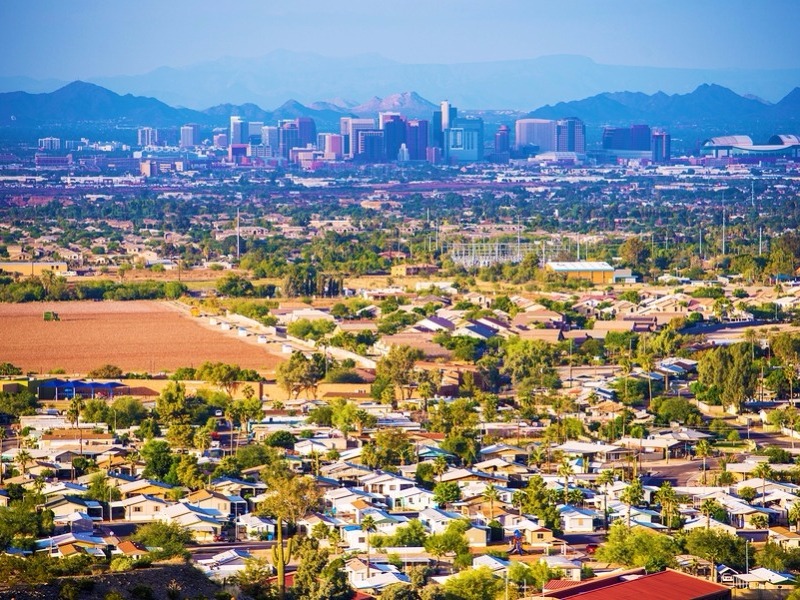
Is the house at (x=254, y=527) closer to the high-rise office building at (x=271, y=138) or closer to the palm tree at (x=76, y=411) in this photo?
the palm tree at (x=76, y=411)

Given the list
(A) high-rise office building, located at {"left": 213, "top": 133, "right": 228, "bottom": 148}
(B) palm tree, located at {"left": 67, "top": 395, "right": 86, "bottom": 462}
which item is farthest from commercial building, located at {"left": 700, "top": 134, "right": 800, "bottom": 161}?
(B) palm tree, located at {"left": 67, "top": 395, "right": 86, "bottom": 462}

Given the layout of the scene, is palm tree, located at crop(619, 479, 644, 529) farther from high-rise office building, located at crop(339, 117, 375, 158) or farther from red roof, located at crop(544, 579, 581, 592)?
high-rise office building, located at crop(339, 117, 375, 158)

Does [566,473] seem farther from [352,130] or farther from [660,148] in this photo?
[352,130]

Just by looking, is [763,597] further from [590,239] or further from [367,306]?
[590,239]

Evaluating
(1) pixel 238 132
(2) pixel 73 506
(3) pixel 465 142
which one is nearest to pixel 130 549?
(2) pixel 73 506

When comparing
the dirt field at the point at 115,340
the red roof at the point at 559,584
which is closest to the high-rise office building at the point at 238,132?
the dirt field at the point at 115,340

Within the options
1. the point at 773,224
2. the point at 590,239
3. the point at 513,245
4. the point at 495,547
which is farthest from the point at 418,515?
the point at 773,224
